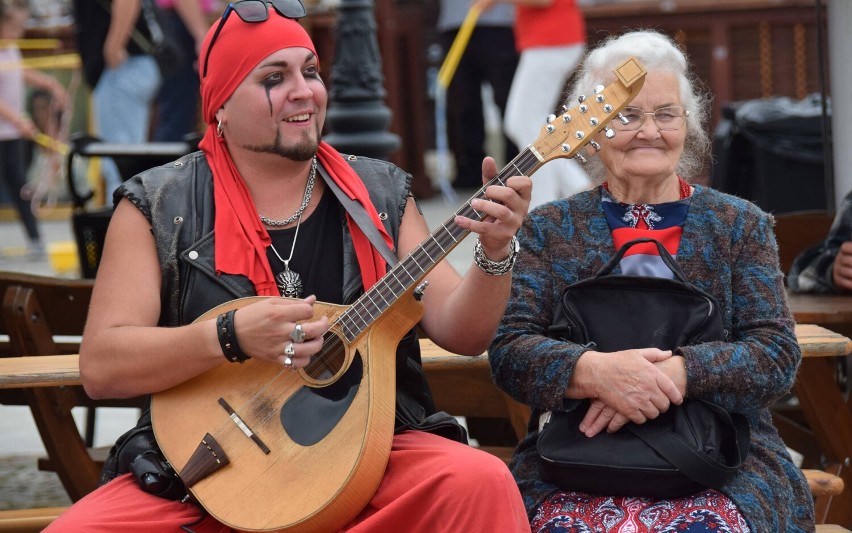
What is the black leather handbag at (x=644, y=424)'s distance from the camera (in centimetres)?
280

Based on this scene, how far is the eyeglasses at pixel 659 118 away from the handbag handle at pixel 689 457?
2.19ft

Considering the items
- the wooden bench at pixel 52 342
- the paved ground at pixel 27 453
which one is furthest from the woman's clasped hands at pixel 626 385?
the wooden bench at pixel 52 342

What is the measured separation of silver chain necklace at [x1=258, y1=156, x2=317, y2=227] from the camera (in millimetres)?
3084

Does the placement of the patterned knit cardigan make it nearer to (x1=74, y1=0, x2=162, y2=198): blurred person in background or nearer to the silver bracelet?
the silver bracelet

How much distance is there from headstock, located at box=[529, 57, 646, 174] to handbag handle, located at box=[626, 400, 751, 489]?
62 centimetres

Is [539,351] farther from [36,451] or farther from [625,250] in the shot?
[36,451]

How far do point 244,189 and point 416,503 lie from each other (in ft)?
Answer: 2.85

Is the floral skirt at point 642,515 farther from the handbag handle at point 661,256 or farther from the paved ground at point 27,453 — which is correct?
the paved ground at point 27,453

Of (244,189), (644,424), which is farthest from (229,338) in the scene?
(644,424)

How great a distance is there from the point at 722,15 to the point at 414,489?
8787 millimetres

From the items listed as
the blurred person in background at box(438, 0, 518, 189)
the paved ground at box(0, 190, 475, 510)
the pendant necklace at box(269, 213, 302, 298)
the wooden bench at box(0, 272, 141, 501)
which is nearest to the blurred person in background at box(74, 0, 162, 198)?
the paved ground at box(0, 190, 475, 510)

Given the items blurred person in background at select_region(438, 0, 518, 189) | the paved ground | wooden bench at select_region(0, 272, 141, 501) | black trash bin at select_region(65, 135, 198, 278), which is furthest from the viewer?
blurred person in background at select_region(438, 0, 518, 189)

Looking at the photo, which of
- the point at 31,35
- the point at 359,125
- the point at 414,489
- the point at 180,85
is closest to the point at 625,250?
the point at 414,489

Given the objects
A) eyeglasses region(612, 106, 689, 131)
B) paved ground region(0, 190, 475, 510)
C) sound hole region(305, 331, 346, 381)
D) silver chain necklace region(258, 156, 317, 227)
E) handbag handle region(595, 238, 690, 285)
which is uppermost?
eyeglasses region(612, 106, 689, 131)
